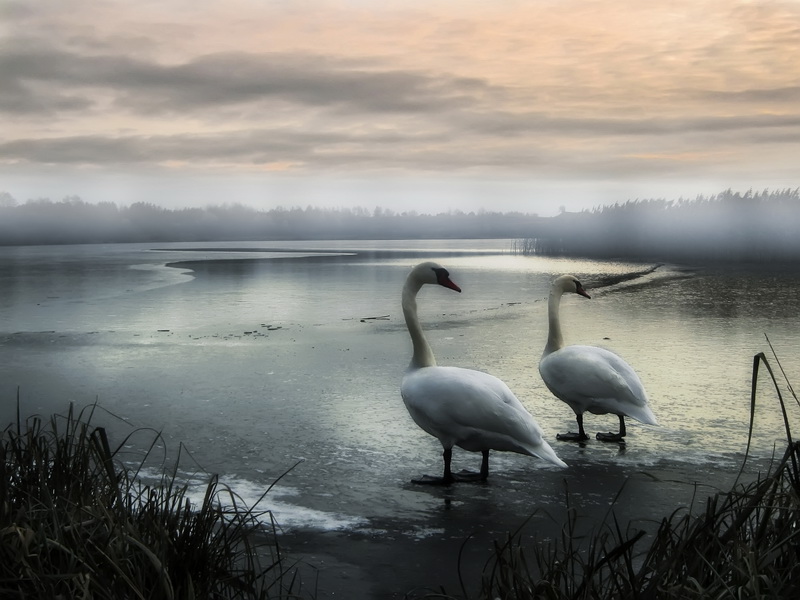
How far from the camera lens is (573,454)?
6.69m

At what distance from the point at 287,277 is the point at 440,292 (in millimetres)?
11288

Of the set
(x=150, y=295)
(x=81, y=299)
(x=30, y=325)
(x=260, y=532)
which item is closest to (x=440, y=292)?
(x=150, y=295)

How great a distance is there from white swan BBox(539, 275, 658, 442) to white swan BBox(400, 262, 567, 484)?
3.91 feet

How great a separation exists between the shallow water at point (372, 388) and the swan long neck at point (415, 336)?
748mm

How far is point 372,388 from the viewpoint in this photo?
374 inches

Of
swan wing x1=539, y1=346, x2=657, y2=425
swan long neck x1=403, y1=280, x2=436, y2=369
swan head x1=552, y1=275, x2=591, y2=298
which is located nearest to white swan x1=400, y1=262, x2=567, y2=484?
swan long neck x1=403, y1=280, x2=436, y2=369

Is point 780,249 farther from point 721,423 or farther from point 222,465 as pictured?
point 222,465

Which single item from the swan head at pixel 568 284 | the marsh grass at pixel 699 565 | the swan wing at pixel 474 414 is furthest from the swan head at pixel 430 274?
the marsh grass at pixel 699 565

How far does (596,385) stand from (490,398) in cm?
143

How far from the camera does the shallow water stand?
5.68 m

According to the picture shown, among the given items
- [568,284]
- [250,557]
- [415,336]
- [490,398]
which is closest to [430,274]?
[415,336]

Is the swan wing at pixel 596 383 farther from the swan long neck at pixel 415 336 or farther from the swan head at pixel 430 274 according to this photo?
the swan long neck at pixel 415 336

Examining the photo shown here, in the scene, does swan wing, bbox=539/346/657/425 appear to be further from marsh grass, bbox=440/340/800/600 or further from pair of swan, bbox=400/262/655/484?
marsh grass, bbox=440/340/800/600

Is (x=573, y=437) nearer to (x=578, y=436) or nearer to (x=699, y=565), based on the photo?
(x=578, y=436)
